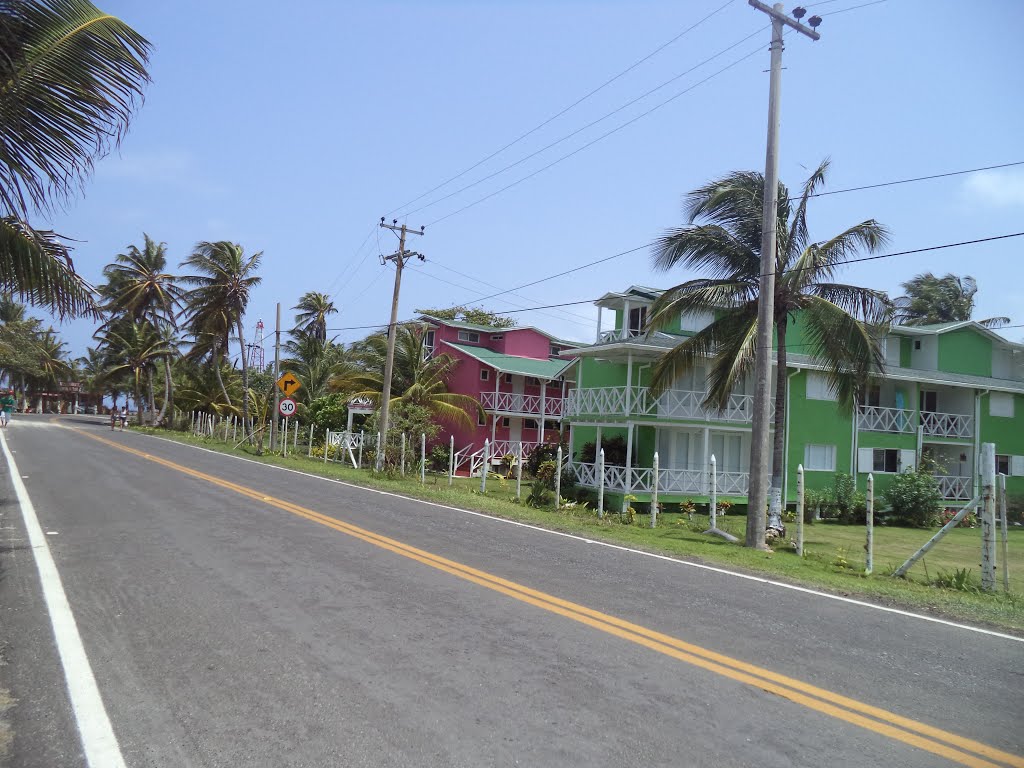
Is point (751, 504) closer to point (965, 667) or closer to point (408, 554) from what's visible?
point (408, 554)

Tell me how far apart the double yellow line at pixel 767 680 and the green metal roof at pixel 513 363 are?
2927 cm

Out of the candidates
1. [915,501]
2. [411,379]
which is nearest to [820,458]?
[915,501]

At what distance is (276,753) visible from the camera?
4.20 metres

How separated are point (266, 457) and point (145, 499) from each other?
1858cm

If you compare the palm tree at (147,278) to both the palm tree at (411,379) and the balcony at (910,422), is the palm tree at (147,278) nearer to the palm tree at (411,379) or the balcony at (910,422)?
the palm tree at (411,379)

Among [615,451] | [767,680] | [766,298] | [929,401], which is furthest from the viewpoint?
[929,401]

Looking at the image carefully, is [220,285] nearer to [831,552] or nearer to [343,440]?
[343,440]

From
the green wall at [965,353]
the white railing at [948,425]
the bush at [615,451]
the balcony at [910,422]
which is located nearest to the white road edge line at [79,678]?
the bush at [615,451]

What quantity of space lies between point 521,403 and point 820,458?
16.0 metres

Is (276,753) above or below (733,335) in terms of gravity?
below

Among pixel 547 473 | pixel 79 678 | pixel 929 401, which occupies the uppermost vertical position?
pixel 929 401

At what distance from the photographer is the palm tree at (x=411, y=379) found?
122 feet

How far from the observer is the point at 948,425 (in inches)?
1268

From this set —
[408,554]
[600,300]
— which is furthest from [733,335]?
[408,554]
